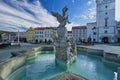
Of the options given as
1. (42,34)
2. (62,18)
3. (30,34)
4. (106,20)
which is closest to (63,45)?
(62,18)

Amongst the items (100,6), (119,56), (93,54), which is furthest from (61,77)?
(100,6)

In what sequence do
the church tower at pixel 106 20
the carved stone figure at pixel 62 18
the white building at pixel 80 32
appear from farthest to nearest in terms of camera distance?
the white building at pixel 80 32
the church tower at pixel 106 20
the carved stone figure at pixel 62 18

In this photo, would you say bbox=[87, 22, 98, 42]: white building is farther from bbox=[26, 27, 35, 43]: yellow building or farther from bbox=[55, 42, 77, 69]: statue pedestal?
bbox=[55, 42, 77, 69]: statue pedestal

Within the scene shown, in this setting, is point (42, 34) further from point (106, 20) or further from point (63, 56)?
point (63, 56)

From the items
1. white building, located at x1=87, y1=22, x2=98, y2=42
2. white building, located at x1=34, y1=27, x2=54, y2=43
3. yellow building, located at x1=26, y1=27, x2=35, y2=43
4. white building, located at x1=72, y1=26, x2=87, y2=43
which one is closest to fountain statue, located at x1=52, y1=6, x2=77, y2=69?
white building, located at x1=87, y1=22, x2=98, y2=42

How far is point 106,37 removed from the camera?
43.4 metres

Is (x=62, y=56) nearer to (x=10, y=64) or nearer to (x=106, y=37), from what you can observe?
(x=10, y=64)

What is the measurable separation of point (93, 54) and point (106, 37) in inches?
966

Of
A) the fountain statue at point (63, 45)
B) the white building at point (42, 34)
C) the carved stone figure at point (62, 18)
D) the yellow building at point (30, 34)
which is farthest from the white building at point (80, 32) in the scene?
the carved stone figure at point (62, 18)

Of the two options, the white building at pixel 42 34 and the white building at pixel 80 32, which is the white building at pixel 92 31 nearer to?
the white building at pixel 80 32

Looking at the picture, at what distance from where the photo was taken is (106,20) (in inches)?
1677

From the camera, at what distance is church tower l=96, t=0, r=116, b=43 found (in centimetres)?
4144

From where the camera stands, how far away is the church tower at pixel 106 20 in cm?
4144

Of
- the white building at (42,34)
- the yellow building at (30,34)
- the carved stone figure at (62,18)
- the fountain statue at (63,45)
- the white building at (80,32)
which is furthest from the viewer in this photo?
the yellow building at (30,34)
